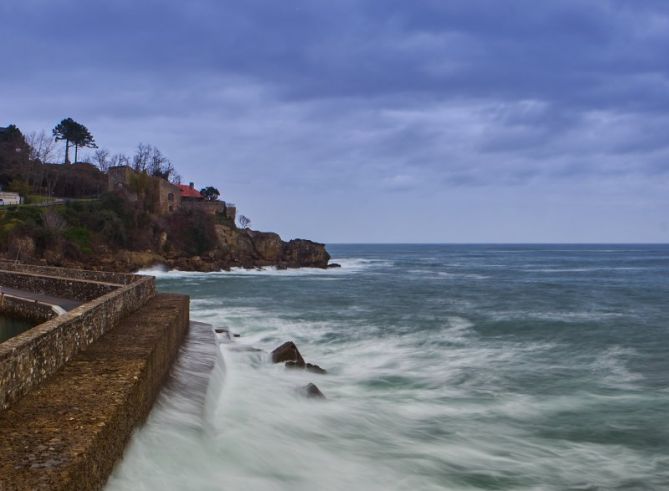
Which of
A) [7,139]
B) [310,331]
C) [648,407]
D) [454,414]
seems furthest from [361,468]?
[7,139]

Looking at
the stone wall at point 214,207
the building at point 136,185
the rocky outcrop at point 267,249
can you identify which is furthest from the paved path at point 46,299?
the stone wall at point 214,207

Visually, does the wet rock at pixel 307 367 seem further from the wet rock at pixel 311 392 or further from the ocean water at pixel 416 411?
the wet rock at pixel 311 392

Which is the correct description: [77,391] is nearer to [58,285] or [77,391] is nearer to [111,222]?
[58,285]

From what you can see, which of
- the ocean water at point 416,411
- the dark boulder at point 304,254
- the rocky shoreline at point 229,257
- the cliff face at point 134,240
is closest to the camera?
the ocean water at point 416,411

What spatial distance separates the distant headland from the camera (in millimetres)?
51562

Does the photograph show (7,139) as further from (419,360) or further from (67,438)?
(67,438)

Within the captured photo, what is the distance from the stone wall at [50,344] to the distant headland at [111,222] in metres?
40.6

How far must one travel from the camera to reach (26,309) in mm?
17188

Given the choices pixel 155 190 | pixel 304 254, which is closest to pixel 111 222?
pixel 155 190

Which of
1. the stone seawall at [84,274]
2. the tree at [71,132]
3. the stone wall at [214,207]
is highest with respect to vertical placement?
the tree at [71,132]

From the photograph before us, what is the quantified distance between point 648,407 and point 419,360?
6.76 metres

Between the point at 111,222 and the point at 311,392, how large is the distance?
53019mm

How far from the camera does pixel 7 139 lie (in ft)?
248

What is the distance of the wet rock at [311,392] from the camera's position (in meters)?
12.3
